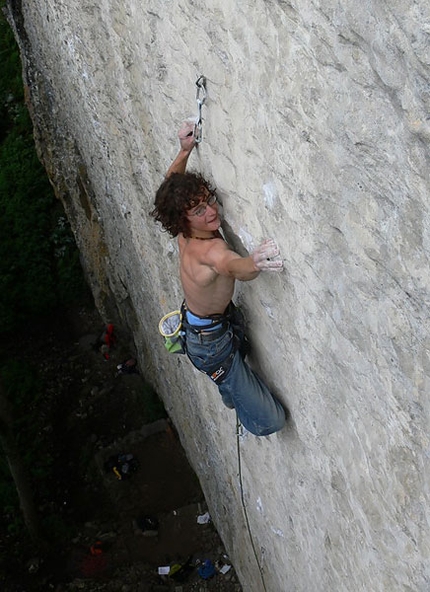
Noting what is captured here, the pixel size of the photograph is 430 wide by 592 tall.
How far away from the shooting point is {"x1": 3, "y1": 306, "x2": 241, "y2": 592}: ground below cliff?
6.12m

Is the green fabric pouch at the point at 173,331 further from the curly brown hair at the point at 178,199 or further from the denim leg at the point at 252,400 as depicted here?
the curly brown hair at the point at 178,199

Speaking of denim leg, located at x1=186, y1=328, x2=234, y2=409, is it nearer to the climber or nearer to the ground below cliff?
the climber

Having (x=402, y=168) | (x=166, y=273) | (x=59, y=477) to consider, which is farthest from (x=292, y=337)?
(x=59, y=477)

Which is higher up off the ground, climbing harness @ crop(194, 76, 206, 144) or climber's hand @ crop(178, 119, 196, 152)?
climbing harness @ crop(194, 76, 206, 144)

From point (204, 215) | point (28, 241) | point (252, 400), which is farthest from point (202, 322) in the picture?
point (28, 241)

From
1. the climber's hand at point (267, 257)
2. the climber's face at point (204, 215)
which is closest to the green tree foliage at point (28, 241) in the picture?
the climber's face at point (204, 215)

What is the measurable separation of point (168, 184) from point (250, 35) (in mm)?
723

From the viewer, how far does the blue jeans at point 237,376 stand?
2973 millimetres

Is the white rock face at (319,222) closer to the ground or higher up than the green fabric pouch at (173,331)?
higher up

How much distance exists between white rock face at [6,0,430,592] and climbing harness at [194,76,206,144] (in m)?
0.05

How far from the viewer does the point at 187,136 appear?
2955 mm

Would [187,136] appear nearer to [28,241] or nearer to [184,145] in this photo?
[184,145]

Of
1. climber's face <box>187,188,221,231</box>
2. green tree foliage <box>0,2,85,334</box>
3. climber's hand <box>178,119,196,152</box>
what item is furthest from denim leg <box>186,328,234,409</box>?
green tree foliage <box>0,2,85,334</box>

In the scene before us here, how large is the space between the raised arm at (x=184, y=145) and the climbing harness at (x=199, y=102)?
3 cm
